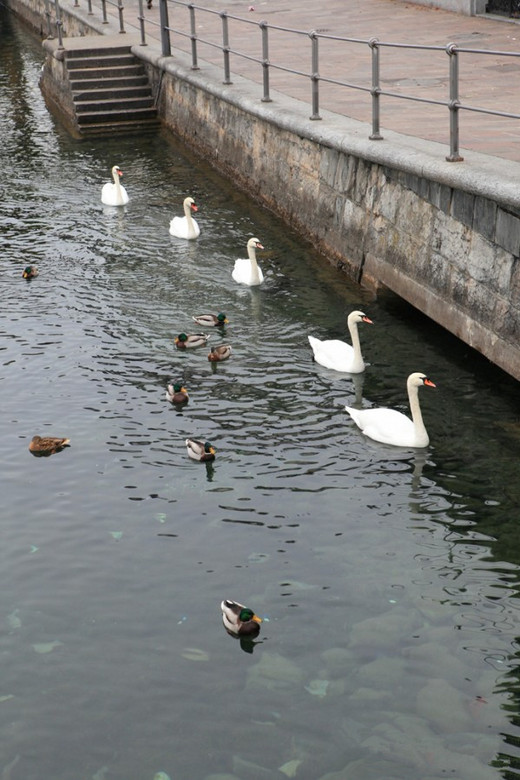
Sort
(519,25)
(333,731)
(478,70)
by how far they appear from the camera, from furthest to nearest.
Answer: (519,25) → (478,70) → (333,731)

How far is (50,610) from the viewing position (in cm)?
684

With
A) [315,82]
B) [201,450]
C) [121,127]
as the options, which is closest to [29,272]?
[315,82]

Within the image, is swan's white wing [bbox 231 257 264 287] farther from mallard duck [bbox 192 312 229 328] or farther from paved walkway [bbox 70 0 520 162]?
paved walkway [bbox 70 0 520 162]

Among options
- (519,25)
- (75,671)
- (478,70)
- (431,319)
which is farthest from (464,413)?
(519,25)

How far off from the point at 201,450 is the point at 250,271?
4.28 metres

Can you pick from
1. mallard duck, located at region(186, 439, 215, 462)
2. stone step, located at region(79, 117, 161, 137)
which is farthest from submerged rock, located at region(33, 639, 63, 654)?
stone step, located at region(79, 117, 161, 137)

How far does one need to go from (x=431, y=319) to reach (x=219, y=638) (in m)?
5.37

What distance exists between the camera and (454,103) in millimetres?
9438

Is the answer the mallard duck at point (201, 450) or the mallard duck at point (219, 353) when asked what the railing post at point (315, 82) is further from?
the mallard duck at point (201, 450)

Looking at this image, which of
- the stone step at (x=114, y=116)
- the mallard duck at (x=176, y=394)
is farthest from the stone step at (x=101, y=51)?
the mallard duck at (x=176, y=394)

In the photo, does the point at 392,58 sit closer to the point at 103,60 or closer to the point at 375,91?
the point at 375,91

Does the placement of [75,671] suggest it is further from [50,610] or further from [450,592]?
[450,592]

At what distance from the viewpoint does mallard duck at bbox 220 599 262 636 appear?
643 cm

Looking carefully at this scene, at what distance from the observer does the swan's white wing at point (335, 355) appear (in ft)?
32.8
